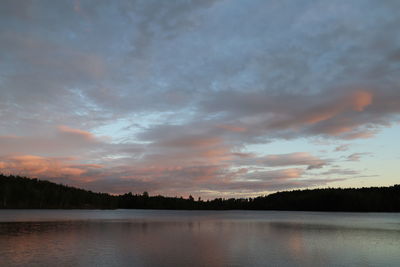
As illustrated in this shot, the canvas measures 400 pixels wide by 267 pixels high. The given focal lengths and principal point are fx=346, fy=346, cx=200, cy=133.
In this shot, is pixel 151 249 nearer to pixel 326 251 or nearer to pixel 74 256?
pixel 74 256

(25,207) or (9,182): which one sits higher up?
(9,182)

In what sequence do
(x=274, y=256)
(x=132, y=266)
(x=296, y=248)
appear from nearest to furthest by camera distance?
1. (x=132, y=266)
2. (x=274, y=256)
3. (x=296, y=248)

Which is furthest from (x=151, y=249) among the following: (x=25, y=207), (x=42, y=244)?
(x=25, y=207)

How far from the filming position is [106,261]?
25422 millimetres

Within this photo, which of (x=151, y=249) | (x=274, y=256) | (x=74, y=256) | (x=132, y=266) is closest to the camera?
(x=132, y=266)

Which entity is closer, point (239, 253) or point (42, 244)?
point (239, 253)

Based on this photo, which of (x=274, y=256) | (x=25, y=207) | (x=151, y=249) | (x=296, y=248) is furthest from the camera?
(x=25, y=207)

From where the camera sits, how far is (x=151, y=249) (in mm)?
32344

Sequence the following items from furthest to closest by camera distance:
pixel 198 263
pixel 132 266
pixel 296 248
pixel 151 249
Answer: pixel 296 248, pixel 151 249, pixel 198 263, pixel 132 266

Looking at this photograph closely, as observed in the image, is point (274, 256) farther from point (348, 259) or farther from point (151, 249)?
point (151, 249)

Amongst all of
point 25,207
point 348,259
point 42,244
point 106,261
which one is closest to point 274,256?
point 348,259

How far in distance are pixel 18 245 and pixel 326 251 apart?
2917cm

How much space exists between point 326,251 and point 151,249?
1673 centimetres

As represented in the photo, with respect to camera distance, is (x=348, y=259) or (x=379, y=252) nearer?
(x=348, y=259)
